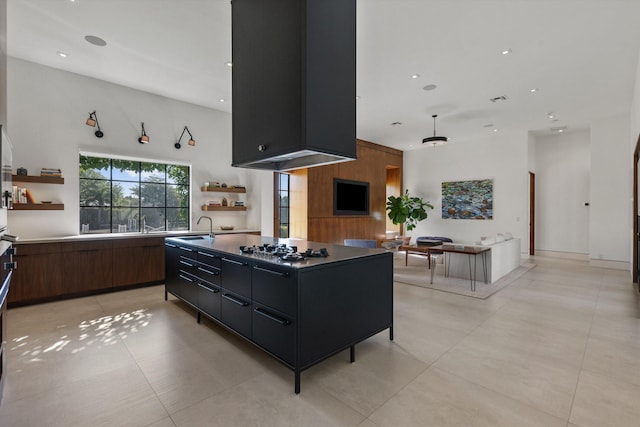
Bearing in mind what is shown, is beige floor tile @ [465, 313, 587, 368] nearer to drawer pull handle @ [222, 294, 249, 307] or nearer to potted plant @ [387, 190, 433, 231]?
drawer pull handle @ [222, 294, 249, 307]

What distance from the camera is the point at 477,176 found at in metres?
8.42

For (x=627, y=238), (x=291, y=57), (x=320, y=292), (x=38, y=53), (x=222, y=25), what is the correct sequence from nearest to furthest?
(x=320, y=292) → (x=291, y=57) → (x=222, y=25) → (x=38, y=53) → (x=627, y=238)

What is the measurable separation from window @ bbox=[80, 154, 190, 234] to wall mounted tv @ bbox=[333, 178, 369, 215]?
3626 mm

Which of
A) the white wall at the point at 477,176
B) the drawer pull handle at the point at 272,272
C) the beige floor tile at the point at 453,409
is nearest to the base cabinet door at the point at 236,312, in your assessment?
the drawer pull handle at the point at 272,272

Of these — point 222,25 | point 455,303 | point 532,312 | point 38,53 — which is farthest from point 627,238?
point 38,53

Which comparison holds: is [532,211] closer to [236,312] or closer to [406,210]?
[406,210]

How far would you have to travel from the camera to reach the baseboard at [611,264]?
244 inches

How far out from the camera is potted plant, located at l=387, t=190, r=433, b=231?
29.6ft

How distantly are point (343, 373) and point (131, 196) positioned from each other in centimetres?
485

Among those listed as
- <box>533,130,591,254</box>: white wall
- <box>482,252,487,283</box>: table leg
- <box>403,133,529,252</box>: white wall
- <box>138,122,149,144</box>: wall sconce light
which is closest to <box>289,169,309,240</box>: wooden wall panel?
<box>138,122,149,144</box>: wall sconce light

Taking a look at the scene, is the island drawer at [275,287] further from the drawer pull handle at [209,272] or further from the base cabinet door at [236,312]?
the drawer pull handle at [209,272]

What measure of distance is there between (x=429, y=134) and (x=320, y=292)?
7.01 metres

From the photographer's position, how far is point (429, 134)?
7906mm

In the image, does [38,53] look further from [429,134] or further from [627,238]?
[627,238]
